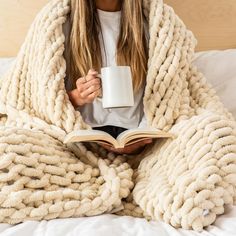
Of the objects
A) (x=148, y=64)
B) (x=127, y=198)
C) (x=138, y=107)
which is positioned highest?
(x=148, y=64)

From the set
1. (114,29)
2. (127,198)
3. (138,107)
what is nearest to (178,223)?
(127,198)

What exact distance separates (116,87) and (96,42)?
28 centimetres

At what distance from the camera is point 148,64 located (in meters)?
1.15

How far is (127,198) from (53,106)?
0.29m

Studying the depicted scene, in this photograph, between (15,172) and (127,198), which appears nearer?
(15,172)

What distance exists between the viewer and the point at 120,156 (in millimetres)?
1087

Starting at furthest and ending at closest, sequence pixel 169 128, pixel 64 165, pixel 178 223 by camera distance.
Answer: pixel 169 128 < pixel 64 165 < pixel 178 223

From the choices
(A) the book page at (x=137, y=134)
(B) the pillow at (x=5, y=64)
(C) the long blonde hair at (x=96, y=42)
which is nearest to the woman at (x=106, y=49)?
(C) the long blonde hair at (x=96, y=42)

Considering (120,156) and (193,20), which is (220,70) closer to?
(193,20)

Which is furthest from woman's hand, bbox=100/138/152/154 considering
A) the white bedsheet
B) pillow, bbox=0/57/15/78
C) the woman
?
pillow, bbox=0/57/15/78

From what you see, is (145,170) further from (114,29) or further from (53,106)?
(114,29)

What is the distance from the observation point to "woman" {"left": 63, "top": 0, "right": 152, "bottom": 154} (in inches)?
44.9

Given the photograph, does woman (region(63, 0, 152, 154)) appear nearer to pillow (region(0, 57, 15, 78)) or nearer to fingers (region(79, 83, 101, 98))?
fingers (region(79, 83, 101, 98))

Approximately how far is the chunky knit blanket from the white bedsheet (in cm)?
2
